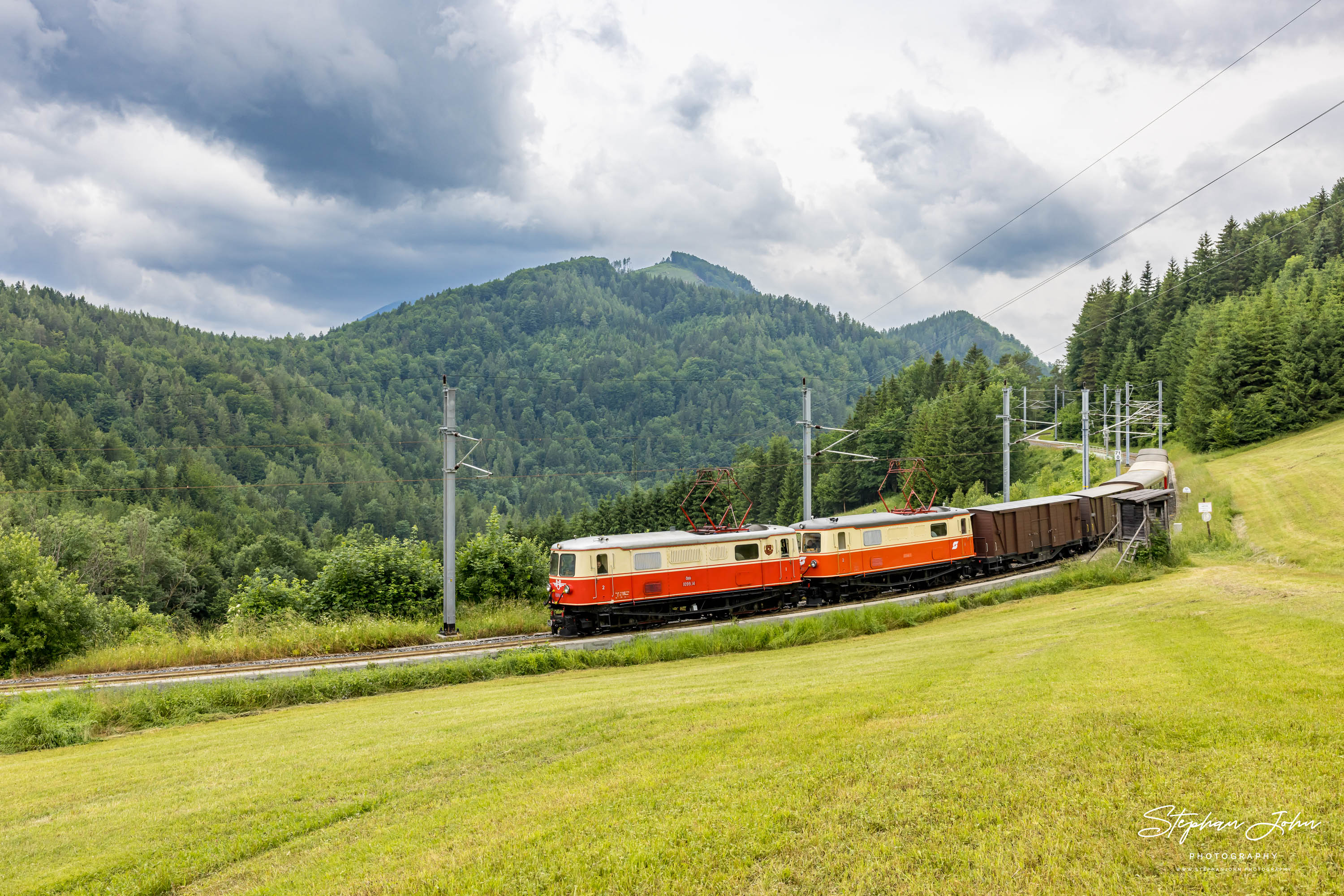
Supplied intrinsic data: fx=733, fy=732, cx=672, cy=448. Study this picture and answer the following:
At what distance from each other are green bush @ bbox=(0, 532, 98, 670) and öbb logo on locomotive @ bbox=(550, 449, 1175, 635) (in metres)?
15.0

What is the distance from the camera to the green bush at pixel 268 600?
2530cm

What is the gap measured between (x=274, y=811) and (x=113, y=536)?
72.5m

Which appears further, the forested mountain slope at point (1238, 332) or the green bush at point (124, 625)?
the forested mountain slope at point (1238, 332)

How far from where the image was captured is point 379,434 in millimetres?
180625

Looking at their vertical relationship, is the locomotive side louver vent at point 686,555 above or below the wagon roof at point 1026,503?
below

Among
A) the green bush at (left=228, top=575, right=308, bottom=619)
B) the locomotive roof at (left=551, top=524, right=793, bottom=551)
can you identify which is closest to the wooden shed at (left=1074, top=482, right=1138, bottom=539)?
the locomotive roof at (left=551, top=524, right=793, bottom=551)

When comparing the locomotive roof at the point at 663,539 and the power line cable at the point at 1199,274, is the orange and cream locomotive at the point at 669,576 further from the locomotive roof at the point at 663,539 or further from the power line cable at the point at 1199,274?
the power line cable at the point at 1199,274

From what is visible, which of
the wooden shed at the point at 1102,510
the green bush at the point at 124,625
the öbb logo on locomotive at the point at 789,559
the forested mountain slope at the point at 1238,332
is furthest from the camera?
the forested mountain slope at the point at 1238,332

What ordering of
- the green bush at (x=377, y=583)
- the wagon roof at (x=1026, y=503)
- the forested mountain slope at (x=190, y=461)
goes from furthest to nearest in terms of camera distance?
the forested mountain slope at (x=190, y=461), the wagon roof at (x=1026, y=503), the green bush at (x=377, y=583)

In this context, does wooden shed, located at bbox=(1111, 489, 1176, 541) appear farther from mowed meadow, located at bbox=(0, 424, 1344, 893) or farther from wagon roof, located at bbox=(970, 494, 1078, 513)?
mowed meadow, located at bbox=(0, 424, 1344, 893)

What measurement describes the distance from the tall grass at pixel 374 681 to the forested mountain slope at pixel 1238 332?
4620 centimetres

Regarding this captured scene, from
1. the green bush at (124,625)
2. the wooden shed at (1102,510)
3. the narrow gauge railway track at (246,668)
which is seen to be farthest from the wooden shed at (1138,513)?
the green bush at (124,625)

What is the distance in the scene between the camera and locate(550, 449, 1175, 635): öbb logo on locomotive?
24406mm

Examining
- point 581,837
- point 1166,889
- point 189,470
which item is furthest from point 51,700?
point 189,470
